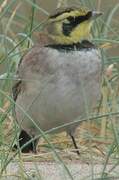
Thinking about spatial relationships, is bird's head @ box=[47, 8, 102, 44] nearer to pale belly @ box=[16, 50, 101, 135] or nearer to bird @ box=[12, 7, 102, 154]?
bird @ box=[12, 7, 102, 154]

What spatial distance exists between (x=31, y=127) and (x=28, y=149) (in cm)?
15

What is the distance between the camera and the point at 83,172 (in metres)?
4.25

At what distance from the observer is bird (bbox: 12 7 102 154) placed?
5012 millimetres

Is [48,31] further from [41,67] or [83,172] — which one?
[83,172]

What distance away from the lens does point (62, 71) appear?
16.4ft

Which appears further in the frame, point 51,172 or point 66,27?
point 66,27

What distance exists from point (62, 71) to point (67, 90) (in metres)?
0.13

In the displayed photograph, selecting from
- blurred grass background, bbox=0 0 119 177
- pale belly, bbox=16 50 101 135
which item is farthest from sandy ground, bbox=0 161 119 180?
pale belly, bbox=16 50 101 135

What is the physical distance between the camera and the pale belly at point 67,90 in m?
5.00

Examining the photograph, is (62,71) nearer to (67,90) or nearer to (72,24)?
(67,90)

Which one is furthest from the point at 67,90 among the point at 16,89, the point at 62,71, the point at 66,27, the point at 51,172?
the point at 51,172

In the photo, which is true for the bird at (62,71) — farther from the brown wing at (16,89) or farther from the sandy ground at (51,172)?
the sandy ground at (51,172)

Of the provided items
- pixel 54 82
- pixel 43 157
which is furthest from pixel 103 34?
pixel 43 157

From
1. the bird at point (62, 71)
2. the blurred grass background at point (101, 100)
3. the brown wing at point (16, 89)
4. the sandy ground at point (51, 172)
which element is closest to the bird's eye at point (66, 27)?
the bird at point (62, 71)
